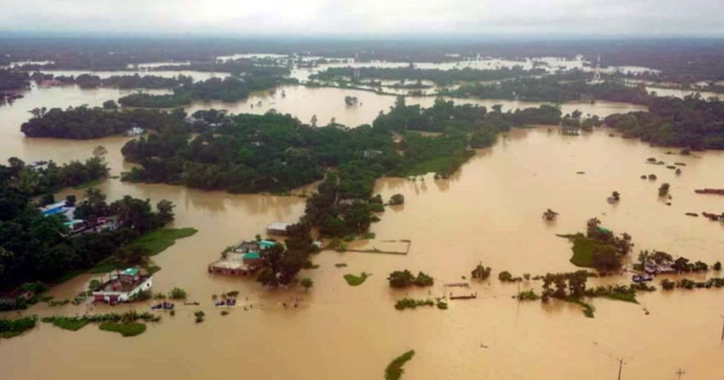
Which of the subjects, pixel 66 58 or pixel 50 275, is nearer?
pixel 50 275

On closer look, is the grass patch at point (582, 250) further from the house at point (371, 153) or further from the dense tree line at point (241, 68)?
the dense tree line at point (241, 68)

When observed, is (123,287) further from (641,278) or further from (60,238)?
(641,278)

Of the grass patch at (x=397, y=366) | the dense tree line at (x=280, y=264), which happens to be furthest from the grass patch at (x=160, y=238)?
the grass patch at (x=397, y=366)

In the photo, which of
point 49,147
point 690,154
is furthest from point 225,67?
point 690,154

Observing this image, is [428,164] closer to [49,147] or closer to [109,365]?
[109,365]

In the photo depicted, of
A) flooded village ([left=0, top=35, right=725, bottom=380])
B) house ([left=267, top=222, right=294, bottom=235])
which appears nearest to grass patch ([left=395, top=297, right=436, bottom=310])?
flooded village ([left=0, top=35, right=725, bottom=380])

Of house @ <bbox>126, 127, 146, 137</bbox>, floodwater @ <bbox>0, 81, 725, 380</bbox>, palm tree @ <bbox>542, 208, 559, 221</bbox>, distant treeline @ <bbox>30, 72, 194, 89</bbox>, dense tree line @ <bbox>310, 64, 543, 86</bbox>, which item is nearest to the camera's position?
floodwater @ <bbox>0, 81, 725, 380</bbox>

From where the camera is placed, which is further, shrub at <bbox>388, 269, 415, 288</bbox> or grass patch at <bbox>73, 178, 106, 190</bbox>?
grass patch at <bbox>73, 178, 106, 190</bbox>

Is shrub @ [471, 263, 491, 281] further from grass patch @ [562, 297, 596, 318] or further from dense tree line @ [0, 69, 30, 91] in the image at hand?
dense tree line @ [0, 69, 30, 91]

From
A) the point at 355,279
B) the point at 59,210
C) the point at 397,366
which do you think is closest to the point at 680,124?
the point at 355,279
